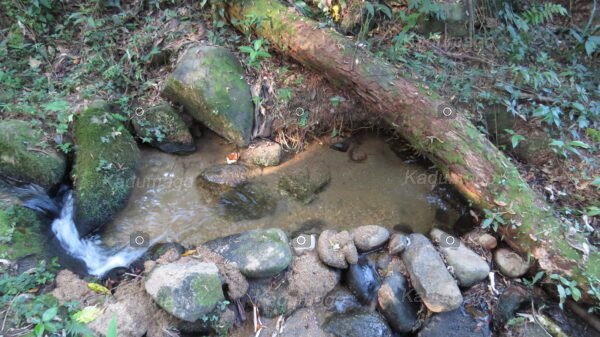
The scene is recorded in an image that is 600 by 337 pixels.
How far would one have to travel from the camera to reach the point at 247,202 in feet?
14.6

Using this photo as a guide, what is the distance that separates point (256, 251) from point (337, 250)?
801 mm

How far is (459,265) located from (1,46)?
5989mm

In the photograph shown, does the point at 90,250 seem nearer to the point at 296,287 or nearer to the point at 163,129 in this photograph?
the point at 163,129

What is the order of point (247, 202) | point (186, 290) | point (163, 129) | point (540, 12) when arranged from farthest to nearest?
point (540, 12) → point (163, 129) → point (247, 202) → point (186, 290)

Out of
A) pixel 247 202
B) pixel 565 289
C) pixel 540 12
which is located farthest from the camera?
pixel 540 12

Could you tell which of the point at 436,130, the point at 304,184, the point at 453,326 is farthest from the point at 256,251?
the point at 436,130

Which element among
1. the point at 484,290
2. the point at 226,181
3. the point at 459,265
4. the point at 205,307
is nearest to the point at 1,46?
the point at 226,181

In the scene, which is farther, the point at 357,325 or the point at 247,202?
the point at 247,202

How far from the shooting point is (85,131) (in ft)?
13.8

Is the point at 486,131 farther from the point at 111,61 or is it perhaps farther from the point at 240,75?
the point at 111,61

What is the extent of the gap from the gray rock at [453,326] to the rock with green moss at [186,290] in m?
1.88

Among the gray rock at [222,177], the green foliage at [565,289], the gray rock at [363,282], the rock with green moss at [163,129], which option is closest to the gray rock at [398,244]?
the gray rock at [363,282]

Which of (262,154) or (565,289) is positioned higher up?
(565,289)

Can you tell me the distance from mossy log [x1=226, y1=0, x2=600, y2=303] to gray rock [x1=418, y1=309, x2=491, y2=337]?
83 cm
